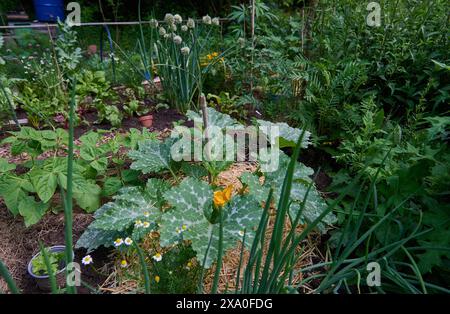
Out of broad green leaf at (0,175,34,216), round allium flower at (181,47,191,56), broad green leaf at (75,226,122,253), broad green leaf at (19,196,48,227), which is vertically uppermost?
round allium flower at (181,47,191,56)

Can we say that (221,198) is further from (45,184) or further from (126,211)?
(45,184)

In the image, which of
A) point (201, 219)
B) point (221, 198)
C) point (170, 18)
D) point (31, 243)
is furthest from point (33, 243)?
point (170, 18)

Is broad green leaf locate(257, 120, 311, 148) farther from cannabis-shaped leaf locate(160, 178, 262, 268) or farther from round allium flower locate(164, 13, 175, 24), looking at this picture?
round allium flower locate(164, 13, 175, 24)

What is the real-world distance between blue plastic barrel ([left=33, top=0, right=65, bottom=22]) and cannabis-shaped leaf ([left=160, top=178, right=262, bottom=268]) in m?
4.93

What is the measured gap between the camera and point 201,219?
3.96 feet

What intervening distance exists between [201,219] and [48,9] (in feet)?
17.3

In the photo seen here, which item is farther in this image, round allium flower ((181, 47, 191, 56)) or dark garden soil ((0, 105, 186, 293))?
round allium flower ((181, 47, 191, 56))

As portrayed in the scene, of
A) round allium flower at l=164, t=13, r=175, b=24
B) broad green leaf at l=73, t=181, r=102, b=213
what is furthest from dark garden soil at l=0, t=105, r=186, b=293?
round allium flower at l=164, t=13, r=175, b=24

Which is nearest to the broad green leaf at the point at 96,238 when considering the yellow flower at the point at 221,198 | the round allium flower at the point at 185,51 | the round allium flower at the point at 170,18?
the yellow flower at the point at 221,198

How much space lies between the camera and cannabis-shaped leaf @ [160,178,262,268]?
112cm

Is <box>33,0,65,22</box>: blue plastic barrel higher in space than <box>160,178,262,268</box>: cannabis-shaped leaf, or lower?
higher

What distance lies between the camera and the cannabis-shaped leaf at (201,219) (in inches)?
43.9

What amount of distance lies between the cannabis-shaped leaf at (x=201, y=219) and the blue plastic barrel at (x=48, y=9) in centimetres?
493
